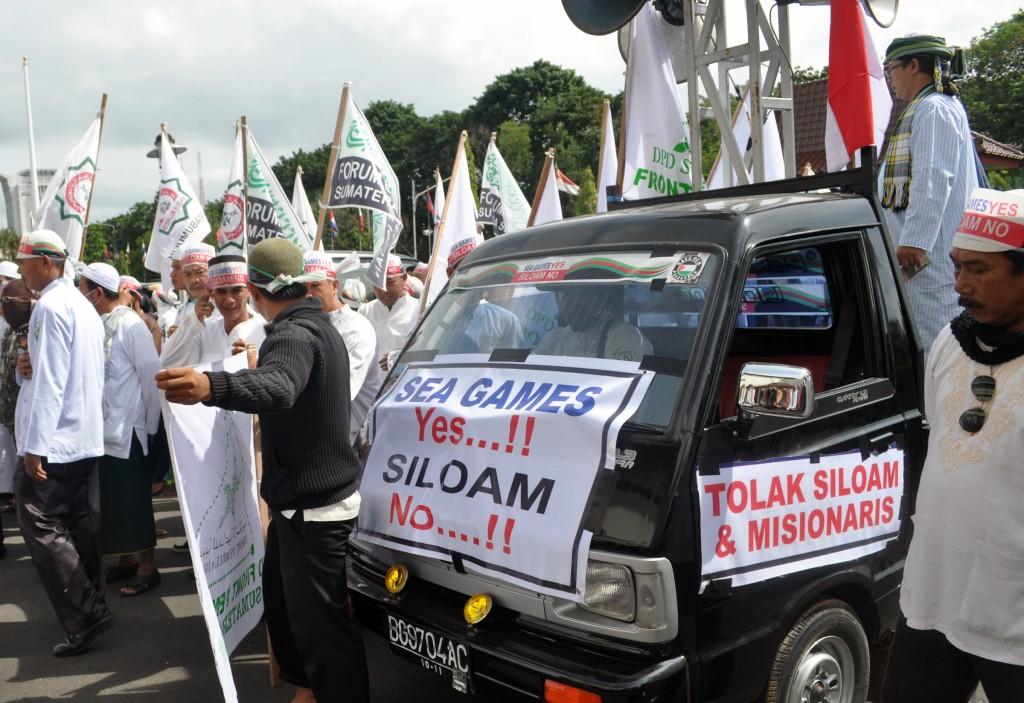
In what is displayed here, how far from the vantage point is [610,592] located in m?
2.56

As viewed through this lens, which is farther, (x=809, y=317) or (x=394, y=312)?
(x=394, y=312)

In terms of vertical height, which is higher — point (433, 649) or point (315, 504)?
point (315, 504)

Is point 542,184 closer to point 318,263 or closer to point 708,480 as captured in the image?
point 318,263

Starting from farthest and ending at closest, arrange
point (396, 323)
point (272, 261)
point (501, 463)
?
point (396, 323), point (272, 261), point (501, 463)

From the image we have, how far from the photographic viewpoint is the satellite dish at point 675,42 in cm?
653

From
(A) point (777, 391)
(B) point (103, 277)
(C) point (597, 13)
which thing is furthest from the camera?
(C) point (597, 13)

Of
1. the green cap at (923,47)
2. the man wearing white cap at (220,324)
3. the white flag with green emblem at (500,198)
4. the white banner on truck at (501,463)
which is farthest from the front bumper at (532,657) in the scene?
the white flag with green emblem at (500,198)

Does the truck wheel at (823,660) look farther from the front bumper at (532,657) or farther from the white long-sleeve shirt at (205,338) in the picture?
the white long-sleeve shirt at (205,338)

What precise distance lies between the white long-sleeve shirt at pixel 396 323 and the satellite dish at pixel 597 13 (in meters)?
2.73

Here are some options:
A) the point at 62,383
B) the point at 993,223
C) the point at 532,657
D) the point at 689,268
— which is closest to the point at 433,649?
the point at 532,657

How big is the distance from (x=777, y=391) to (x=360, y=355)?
343 centimetres

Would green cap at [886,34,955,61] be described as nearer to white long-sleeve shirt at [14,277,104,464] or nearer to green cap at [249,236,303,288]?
green cap at [249,236,303,288]

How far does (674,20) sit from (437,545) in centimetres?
511

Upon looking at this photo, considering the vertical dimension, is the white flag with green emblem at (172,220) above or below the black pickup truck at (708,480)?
above
